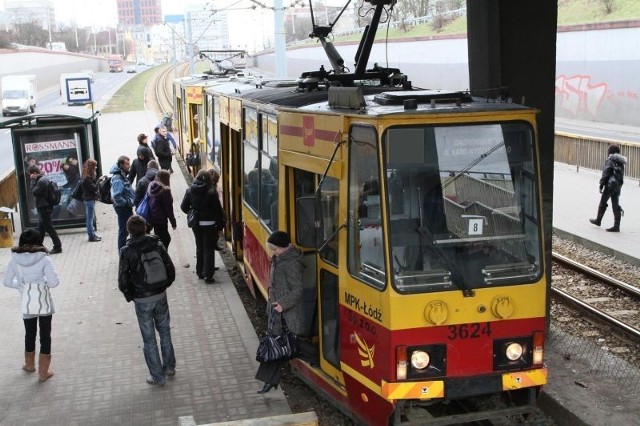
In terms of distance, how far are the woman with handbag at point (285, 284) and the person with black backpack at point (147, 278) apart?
1.19 m

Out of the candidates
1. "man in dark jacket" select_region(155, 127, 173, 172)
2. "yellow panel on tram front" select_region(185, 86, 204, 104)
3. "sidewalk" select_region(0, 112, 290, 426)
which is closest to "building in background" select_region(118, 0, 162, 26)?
"man in dark jacket" select_region(155, 127, 173, 172)

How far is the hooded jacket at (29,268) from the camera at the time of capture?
808 centimetres

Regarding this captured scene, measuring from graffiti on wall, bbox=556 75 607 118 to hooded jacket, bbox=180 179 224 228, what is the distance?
29952 millimetres

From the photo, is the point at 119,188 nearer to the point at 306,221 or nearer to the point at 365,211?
the point at 306,221

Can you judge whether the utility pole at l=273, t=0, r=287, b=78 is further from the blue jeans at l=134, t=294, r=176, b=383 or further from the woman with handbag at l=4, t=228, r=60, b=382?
the blue jeans at l=134, t=294, r=176, b=383

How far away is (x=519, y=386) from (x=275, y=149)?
3.50m

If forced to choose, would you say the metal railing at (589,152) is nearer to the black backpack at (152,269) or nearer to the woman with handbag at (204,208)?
the woman with handbag at (204,208)

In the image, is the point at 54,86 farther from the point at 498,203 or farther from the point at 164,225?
the point at 498,203

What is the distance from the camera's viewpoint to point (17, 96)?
52.8 meters

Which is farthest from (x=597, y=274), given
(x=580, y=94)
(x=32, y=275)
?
(x=580, y=94)

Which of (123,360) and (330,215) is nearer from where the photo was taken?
(330,215)

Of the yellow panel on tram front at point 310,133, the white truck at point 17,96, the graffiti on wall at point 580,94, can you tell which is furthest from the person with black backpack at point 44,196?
the white truck at point 17,96

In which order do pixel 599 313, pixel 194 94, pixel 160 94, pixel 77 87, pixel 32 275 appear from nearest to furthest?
pixel 32 275, pixel 599 313, pixel 194 94, pixel 77 87, pixel 160 94

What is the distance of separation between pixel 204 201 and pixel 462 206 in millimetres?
6243
